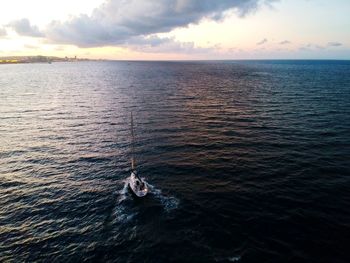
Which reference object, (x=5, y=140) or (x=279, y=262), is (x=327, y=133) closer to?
(x=279, y=262)

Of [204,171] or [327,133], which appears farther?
[327,133]

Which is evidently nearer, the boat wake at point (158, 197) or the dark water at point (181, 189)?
the dark water at point (181, 189)

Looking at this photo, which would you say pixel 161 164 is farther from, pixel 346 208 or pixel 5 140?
pixel 5 140

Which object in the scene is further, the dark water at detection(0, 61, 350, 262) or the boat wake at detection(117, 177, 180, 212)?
the boat wake at detection(117, 177, 180, 212)

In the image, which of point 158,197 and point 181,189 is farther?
point 181,189

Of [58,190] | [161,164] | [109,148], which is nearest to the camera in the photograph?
[58,190]

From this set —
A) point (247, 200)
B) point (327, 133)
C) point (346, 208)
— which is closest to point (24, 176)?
point (247, 200)

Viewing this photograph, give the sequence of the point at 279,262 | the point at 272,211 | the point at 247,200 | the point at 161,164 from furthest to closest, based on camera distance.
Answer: the point at 161,164
the point at 247,200
the point at 272,211
the point at 279,262
